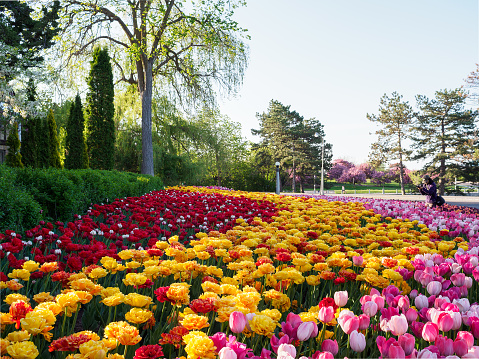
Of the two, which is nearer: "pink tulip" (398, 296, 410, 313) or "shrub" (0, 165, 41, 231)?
"pink tulip" (398, 296, 410, 313)

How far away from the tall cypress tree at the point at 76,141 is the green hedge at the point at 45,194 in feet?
21.1

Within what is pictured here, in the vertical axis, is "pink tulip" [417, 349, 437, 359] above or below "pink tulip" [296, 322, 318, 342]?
below

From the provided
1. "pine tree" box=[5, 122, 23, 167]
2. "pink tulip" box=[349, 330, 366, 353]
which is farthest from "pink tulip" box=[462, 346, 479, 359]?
"pine tree" box=[5, 122, 23, 167]

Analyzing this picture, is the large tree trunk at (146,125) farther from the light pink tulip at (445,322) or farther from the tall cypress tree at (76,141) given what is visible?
the light pink tulip at (445,322)

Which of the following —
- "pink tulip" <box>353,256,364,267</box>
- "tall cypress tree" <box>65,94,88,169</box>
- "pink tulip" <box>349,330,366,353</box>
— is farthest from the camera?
"tall cypress tree" <box>65,94,88,169</box>

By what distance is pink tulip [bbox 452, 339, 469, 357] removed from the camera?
50.2 inches

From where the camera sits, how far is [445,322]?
1.47m

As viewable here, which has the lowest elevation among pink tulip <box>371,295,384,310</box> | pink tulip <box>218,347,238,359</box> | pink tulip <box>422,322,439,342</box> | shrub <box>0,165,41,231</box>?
pink tulip <box>422,322,439,342</box>

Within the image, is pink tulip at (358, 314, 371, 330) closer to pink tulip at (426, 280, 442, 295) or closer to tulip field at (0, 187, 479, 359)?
tulip field at (0, 187, 479, 359)

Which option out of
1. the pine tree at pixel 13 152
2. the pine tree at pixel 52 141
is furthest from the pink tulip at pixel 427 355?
the pine tree at pixel 13 152

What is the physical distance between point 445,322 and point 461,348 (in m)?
0.20

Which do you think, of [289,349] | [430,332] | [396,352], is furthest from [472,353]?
[289,349]

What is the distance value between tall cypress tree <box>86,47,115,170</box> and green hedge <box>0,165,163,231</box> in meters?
6.32

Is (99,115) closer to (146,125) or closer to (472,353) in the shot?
(146,125)
